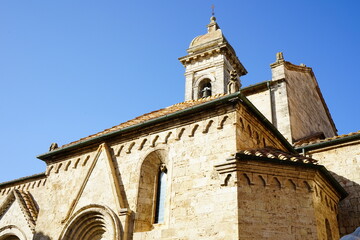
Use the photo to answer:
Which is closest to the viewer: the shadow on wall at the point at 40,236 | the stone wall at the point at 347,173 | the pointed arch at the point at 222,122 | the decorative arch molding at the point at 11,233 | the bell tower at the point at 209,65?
the pointed arch at the point at 222,122

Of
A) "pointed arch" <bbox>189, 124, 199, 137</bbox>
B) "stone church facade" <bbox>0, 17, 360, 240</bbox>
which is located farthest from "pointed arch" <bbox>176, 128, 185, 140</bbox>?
"pointed arch" <bbox>189, 124, 199, 137</bbox>

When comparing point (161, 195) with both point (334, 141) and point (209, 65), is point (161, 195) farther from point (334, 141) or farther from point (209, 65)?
point (209, 65)

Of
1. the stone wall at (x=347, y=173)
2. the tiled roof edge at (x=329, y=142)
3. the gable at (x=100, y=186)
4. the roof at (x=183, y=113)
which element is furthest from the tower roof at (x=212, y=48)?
the gable at (x=100, y=186)

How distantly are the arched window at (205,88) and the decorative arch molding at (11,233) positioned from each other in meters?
11.5

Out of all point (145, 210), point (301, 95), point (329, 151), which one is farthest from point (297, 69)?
point (145, 210)

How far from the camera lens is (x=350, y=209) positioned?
11.2m

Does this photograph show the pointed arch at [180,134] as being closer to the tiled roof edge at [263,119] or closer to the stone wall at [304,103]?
the tiled roof edge at [263,119]

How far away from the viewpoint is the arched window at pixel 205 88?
20859mm

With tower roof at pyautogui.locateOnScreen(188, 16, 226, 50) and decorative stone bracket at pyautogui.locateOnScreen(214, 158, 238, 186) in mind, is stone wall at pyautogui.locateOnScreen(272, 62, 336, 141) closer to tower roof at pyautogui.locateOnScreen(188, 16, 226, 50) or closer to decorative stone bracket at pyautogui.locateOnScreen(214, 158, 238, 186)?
tower roof at pyautogui.locateOnScreen(188, 16, 226, 50)

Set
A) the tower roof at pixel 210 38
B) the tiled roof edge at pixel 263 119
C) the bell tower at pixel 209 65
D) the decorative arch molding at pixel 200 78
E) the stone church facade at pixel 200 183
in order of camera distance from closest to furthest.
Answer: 1. the stone church facade at pixel 200 183
2. the tiled roof edge at pixel 263 119
3. the bell tower at pixel 209 65
4. the decorative arch molding at pixel 200 78
5. the tower roof at pixel 210 38

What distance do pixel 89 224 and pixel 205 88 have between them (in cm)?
1221

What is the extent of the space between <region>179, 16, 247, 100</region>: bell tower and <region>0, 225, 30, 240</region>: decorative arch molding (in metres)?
10.9

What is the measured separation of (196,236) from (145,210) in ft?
6.29

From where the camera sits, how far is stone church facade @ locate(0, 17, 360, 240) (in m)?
8.12
